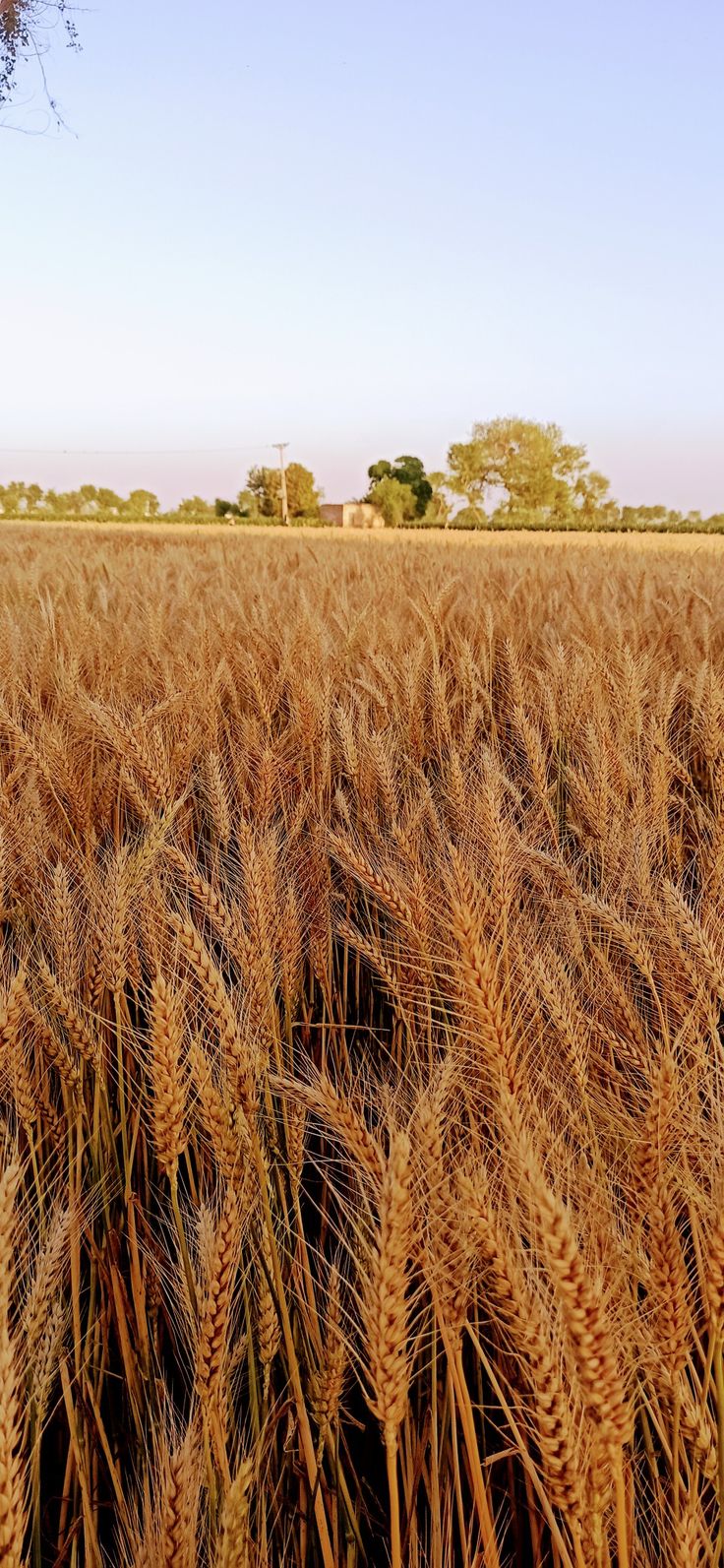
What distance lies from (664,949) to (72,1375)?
0.68 meters

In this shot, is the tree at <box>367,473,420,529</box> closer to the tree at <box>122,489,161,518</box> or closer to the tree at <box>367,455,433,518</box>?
the tree at <box>367,455,433,518</box>

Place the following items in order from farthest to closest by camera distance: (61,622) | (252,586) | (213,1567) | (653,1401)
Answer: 1. (252,586)
2. (61,622)
3. (653,1401)
4. (213,1567)

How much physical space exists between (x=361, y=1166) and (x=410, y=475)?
63.1m

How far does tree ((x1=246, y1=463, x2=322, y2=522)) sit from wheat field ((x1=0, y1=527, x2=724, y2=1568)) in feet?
191

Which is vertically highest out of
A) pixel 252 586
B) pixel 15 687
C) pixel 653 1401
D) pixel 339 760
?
pixel 252 586

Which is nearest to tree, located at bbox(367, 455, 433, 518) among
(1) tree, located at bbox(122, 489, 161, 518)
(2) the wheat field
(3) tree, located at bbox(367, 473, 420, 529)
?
(3) tree, located at bbox(367, 473, 420, 529)

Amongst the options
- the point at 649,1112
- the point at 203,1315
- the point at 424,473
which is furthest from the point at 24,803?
the point at 424,473

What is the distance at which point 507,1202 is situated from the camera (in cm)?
62

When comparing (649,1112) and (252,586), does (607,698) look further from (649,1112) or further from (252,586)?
(252,586)

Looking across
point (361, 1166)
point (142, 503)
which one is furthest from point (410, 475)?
point (361, 1166)

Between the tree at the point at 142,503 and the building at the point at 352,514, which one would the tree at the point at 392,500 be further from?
the tree at the point at 142,503

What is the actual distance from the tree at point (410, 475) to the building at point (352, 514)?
5438 mm

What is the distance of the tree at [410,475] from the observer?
58.7 metres

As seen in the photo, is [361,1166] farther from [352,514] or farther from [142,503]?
[142,503]
